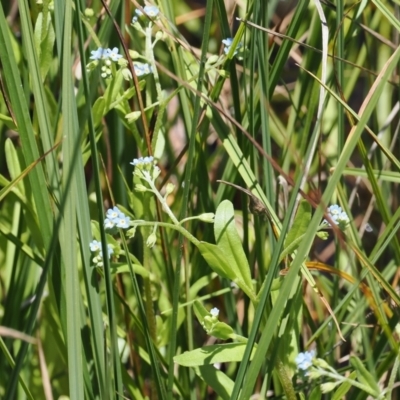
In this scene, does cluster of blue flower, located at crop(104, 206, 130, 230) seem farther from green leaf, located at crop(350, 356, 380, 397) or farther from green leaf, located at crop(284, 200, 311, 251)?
green leaf, located at crop(350, 356, 380, 397)

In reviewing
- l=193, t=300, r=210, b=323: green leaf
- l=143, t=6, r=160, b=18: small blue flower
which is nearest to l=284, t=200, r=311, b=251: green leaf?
l=193, t=300, r=210, b=323: green leaf

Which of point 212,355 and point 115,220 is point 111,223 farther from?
point 212,355

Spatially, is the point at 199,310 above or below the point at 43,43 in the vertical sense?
below

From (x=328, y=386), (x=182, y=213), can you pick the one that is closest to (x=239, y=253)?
(x=182, y=213)

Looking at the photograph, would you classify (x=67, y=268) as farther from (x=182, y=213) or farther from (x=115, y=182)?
(x=115, y=182)

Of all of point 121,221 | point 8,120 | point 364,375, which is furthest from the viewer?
point 8,120

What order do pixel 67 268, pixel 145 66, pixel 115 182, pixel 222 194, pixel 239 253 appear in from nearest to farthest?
1. pixel 67 268
2. pixel 239 253
3. pixel 145 66
4. pixel 222 194
5. pixel 115 182

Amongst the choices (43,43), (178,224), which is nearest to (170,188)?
(178,224)
